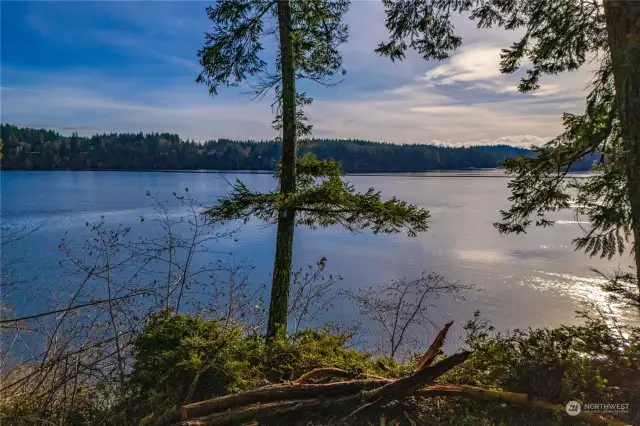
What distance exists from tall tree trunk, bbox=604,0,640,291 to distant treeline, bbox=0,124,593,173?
66.9 m

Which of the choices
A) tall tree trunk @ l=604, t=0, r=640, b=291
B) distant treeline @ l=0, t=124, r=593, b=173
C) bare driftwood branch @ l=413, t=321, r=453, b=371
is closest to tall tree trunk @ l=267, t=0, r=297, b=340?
bare driftwood branch @ l=413, t=321, r=453, b=371

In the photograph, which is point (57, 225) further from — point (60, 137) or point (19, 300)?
point (60, 137)

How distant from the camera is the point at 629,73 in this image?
279cm

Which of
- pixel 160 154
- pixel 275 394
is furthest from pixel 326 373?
pixel 160 154

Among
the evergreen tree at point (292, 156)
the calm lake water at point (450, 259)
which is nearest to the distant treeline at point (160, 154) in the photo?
the calm lake water at point (450, 259)

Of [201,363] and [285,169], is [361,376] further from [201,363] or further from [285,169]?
[285,169]

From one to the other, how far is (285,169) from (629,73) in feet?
13.5

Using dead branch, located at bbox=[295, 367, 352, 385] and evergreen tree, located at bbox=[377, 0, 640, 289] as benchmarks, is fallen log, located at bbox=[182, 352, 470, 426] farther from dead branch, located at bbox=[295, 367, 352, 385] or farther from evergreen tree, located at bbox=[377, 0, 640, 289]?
evergreen tree, located at bbox=[377, 0, 640, 289]

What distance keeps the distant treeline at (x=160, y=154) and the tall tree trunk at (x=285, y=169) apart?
64.4 meters

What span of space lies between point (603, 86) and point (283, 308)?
16.5 feet

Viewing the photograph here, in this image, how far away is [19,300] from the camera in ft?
30.8

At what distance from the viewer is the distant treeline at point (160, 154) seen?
7434 centimetres

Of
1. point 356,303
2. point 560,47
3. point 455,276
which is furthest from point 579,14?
point 455,276

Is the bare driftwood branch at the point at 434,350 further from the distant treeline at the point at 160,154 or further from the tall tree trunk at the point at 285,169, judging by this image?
the distant treeline at the point at 160,154
